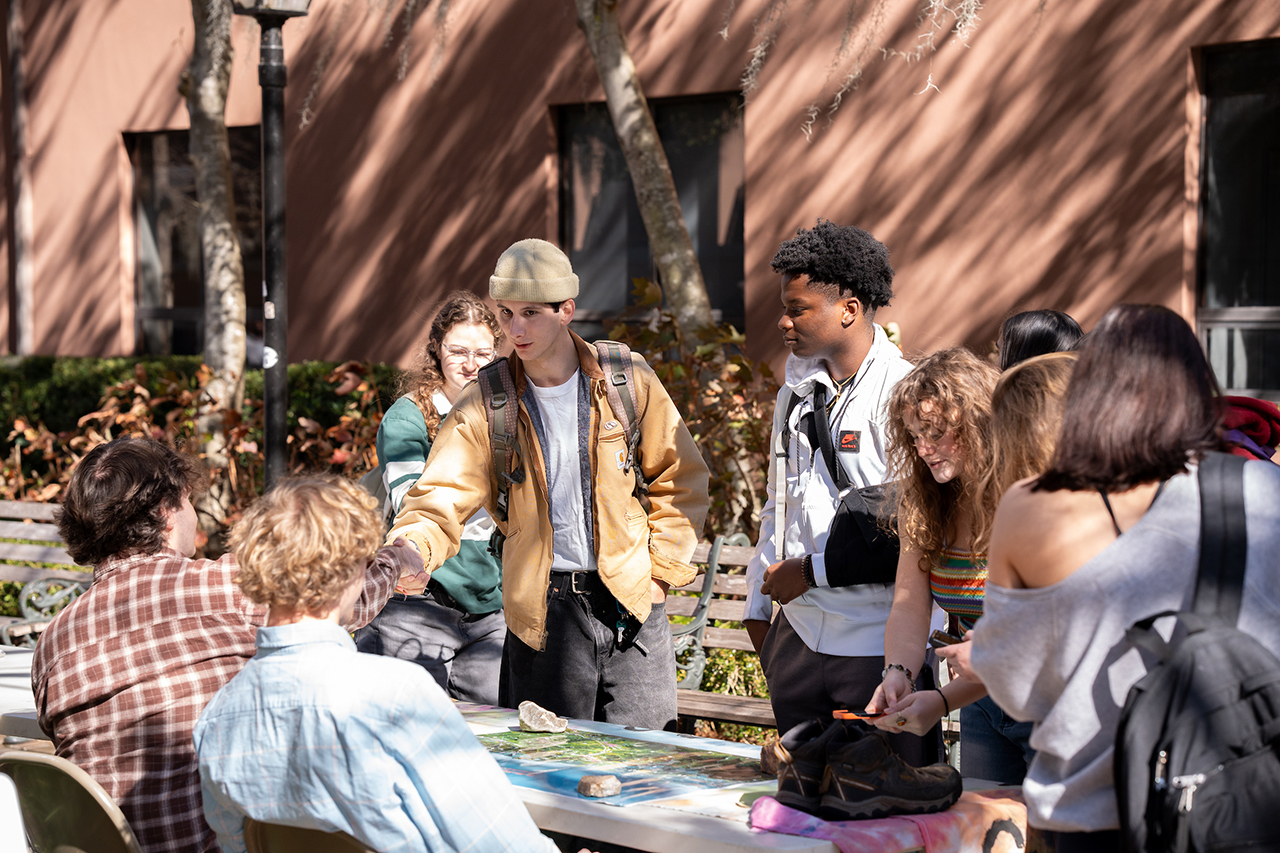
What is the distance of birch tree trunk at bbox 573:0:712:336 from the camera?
23.7ft

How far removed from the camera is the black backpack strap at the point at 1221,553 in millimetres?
1941

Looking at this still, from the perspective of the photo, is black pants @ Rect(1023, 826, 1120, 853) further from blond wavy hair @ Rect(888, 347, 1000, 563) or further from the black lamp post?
the black lamp post

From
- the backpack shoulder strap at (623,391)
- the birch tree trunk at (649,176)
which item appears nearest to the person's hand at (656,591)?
the backpack shoulder strap at (623,391)

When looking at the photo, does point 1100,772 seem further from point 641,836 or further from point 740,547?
point 740,547

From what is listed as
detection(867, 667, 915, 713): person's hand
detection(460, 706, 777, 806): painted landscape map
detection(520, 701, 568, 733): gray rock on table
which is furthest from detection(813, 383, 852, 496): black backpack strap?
detection(520, 701, 568, 733): gray rock on table

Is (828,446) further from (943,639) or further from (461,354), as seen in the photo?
(461,354)

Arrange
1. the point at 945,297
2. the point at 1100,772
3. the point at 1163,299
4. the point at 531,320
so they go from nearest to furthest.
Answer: the point at 1100,772
the point at 531,320
the point at 1163,299
the point at 945,297

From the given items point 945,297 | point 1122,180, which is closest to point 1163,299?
point 1122,180

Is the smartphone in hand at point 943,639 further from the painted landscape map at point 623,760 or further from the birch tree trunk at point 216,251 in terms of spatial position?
the birch tree trunk at point 216,251

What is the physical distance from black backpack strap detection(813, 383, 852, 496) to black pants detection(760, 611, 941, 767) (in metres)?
0.41

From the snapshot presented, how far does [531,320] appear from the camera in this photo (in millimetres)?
3754

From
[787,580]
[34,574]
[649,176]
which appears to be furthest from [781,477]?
[34,574]

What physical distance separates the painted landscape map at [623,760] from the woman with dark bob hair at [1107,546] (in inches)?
41.0

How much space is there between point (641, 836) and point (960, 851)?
0.66m
